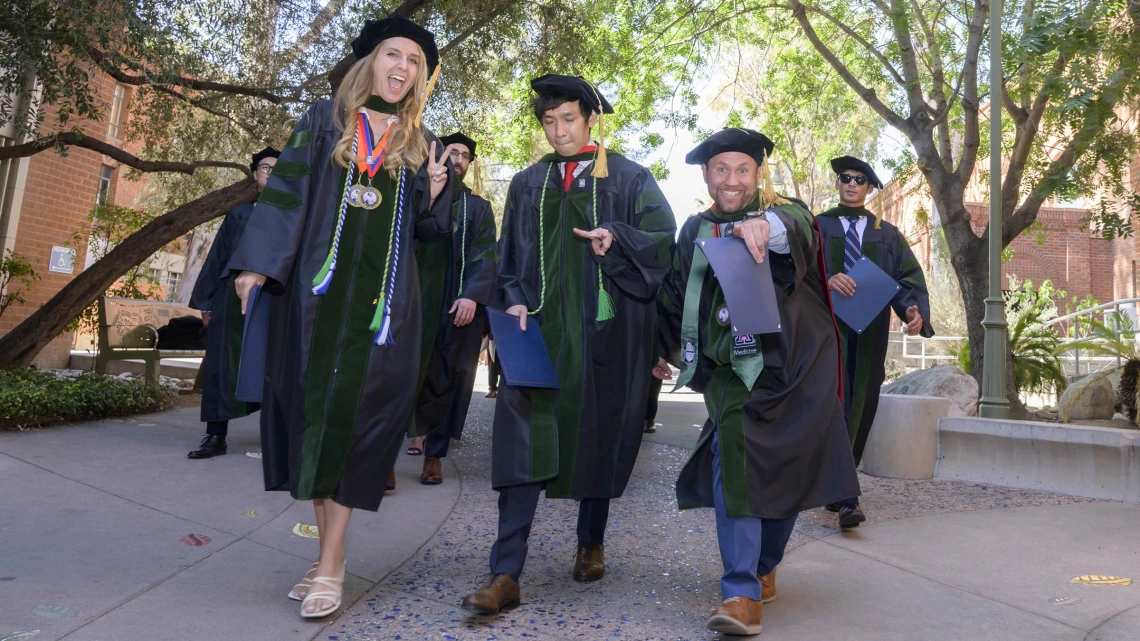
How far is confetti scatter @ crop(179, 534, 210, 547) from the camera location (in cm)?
396

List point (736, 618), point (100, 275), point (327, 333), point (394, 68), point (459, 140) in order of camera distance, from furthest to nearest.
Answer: point (100, 275)
point (459, 140)
point (394, 68)
point (327, 333)
point (736, 618)

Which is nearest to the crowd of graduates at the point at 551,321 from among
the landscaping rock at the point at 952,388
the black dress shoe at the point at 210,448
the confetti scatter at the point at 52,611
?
the confetti scatter at the point at 52,611

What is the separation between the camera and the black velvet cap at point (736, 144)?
361cm

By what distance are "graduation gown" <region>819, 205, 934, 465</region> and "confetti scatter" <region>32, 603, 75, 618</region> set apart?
400cm

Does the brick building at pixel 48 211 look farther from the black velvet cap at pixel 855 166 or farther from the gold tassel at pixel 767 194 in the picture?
the gold tassel at pixel 767 194

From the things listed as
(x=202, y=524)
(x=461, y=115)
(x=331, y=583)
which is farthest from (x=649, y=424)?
(x=331, y=583)

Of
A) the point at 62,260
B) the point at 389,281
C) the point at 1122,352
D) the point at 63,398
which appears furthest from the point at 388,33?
the point at 62,260

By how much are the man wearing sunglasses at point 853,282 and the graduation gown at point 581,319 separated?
1837 mm

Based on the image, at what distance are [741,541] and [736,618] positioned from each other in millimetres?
278

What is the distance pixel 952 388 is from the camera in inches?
330

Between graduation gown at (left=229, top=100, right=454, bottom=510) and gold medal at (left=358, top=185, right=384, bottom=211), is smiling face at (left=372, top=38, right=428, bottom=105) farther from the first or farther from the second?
gold medal at (left=358, top=185, right=384, bottom=211)

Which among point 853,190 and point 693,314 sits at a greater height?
point 853,190

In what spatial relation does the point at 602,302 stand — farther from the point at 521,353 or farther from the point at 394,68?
the point at 394,68

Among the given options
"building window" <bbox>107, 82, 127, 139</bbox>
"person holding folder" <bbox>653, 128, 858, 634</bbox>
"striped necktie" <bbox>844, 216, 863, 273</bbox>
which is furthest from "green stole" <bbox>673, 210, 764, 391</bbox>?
"building window" <bbox>107, 82, 127, 139</bbox>
